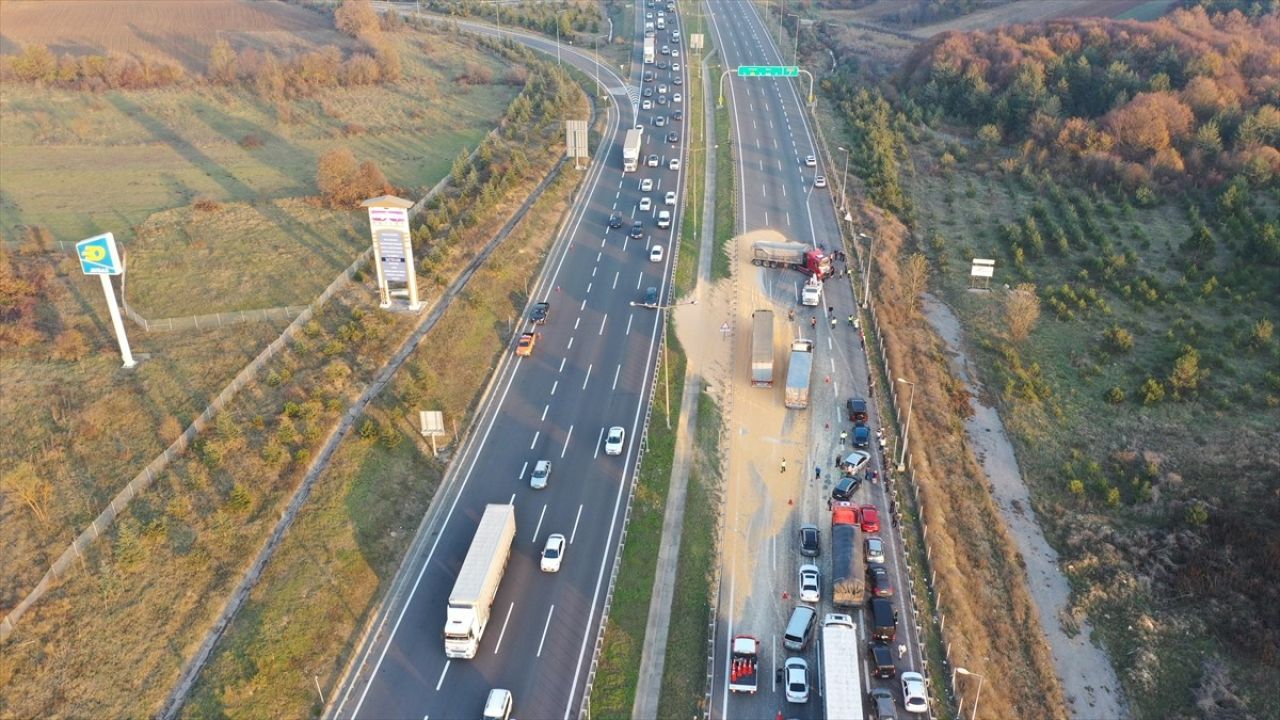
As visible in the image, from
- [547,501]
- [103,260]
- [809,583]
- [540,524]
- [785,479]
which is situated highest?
[103,260]

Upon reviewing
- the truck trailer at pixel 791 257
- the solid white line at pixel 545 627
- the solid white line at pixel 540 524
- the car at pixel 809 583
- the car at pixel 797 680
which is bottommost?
the solid white line at pixel 545 627

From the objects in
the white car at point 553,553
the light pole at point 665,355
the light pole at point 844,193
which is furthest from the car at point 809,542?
the light pole at point 844,193

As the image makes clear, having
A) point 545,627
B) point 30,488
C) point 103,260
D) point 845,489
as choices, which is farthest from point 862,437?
point 103,260

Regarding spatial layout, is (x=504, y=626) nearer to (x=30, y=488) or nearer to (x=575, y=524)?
(x=575, y=524)

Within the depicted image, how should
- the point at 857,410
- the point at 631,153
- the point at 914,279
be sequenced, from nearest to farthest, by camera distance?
the point at 857,410 < the point at 914,279 < the point at 631,153

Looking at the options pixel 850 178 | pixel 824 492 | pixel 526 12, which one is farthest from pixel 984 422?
pixel 526 12

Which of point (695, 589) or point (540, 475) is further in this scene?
point (540, 475)

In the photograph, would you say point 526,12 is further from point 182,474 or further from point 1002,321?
point 182,474

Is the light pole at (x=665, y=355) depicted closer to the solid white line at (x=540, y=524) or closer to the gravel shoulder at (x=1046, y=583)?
the solid white line at (x=540, y=524)
